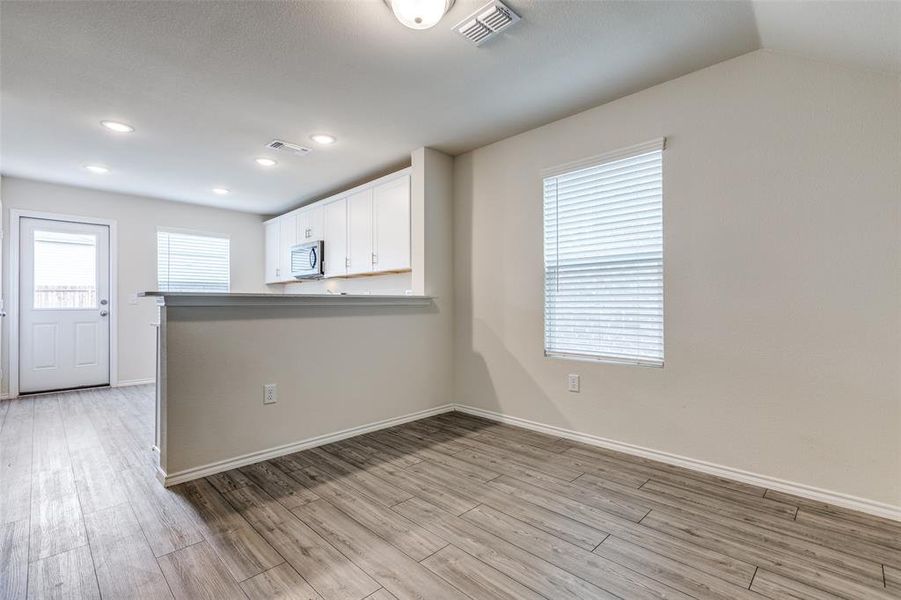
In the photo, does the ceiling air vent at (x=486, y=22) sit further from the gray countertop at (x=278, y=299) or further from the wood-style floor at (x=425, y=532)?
the wood-style floor at (x=425, y=532)

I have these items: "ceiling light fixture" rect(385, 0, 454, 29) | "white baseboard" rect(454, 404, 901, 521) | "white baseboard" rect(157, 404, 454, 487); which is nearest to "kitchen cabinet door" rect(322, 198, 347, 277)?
"white baseboard" rect(157, 404, 454, 487)

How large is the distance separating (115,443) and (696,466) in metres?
3.92

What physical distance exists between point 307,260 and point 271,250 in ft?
4.33

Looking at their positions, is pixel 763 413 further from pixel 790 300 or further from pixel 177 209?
pixel 177 209

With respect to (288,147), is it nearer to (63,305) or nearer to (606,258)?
(606,258)

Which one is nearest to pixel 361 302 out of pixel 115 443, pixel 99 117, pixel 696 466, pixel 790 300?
pixel 115 443

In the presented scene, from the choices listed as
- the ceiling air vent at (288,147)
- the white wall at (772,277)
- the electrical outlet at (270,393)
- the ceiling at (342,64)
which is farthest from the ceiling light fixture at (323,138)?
the electrical outlet at (270,393)

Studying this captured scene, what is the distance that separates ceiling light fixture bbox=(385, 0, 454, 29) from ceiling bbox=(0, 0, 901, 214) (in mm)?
112

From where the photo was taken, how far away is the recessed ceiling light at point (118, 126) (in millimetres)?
3077

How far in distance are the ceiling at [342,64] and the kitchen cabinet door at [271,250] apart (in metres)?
2.22

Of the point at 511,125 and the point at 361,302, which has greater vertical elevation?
the point at 511,125

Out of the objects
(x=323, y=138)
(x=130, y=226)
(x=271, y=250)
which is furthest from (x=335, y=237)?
(x=130, y=226)

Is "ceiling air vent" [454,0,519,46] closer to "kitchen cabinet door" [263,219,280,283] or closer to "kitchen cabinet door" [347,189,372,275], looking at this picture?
"kitchen cabinet door" [347,189,372,275]

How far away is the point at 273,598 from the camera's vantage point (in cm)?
143
